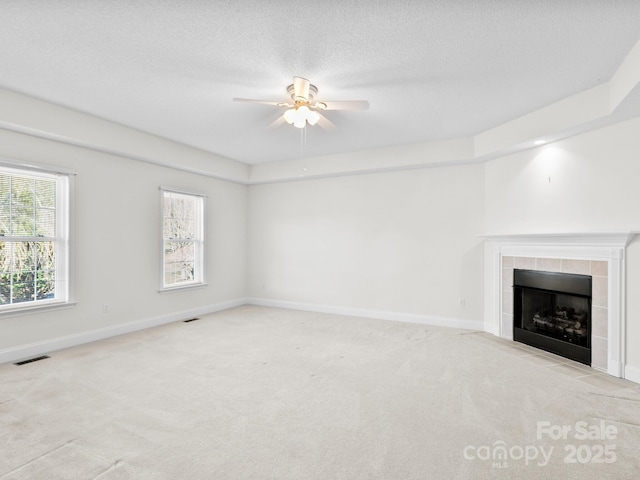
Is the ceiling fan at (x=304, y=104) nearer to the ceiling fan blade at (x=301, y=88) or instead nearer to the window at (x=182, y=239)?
the ceiling fan blade at (x=301, y=88)

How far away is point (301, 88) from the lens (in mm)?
3010

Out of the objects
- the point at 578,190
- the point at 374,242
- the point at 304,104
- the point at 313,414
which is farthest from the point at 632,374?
the point at 304,104

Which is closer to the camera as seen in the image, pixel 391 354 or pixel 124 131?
pixel 391 354

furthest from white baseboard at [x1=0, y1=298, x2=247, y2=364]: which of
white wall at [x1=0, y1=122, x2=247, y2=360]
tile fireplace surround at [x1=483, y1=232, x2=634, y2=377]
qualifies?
tile fireplace surround at [x1=483, y1=232, x2=634, y2=377]

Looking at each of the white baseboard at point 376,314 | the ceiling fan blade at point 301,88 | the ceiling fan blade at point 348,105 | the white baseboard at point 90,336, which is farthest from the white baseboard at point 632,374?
the white baseboard at point 90,336

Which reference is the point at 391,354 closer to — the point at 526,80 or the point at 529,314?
the point at 529,314

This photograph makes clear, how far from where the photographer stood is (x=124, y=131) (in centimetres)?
437

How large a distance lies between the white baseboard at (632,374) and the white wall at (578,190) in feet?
0.06

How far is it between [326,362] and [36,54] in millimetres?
3841

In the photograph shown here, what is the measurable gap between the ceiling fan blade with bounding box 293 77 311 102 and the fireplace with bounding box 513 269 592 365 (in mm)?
3592

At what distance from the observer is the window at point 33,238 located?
363 centimetres

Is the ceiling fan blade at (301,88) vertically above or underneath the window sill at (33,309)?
above

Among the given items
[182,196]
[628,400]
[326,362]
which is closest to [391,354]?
[326,362]

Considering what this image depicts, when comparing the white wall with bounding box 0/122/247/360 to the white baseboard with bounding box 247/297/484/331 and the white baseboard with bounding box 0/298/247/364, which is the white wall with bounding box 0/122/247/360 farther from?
the white baseboard with bounding box 247/297/484/331
